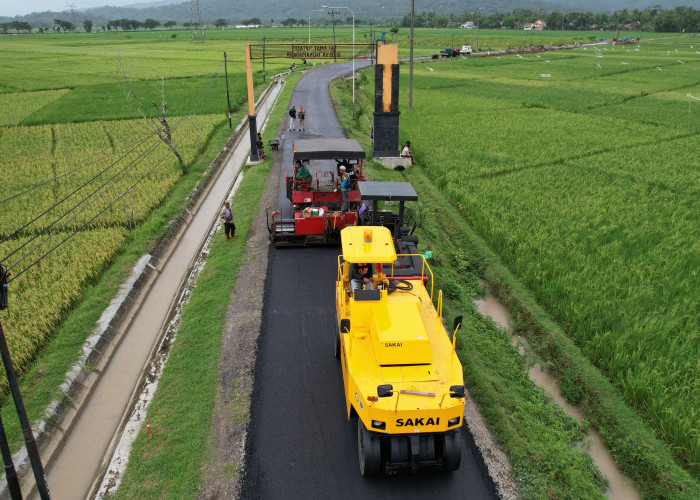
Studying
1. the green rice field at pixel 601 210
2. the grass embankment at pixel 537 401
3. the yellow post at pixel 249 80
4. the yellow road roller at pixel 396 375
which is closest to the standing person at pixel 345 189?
the grass embankment at pixel 537 401

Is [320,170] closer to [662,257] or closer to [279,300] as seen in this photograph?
[279,300]

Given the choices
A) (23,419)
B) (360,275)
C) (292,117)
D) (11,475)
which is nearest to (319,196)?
(360,275)

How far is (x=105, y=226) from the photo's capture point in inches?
737

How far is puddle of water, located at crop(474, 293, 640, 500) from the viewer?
8367 mm

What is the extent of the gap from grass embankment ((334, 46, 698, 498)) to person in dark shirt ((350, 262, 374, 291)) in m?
3.03

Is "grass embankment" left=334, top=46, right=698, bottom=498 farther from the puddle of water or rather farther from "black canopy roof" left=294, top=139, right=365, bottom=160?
"black canopy roof" left=294, top=139, right=365, bottom=160

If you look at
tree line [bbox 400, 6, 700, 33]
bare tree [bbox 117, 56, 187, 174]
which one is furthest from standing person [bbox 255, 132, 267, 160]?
tree line [bbox 400, 6, 700, 33]

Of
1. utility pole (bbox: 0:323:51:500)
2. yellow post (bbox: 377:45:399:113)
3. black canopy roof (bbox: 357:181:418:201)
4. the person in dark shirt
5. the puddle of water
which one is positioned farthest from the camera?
yellow post (bbox: 377:45:399:113)

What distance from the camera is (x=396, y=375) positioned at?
7.98m

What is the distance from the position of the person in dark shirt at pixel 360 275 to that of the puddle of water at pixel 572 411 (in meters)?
4.32

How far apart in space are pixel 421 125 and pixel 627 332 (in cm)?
2437

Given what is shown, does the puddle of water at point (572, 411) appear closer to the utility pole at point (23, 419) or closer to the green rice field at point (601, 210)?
the green rice field at point (601, 210)

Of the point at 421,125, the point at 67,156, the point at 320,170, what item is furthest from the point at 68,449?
the point at 421,125

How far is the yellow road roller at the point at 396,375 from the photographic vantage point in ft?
24.5
